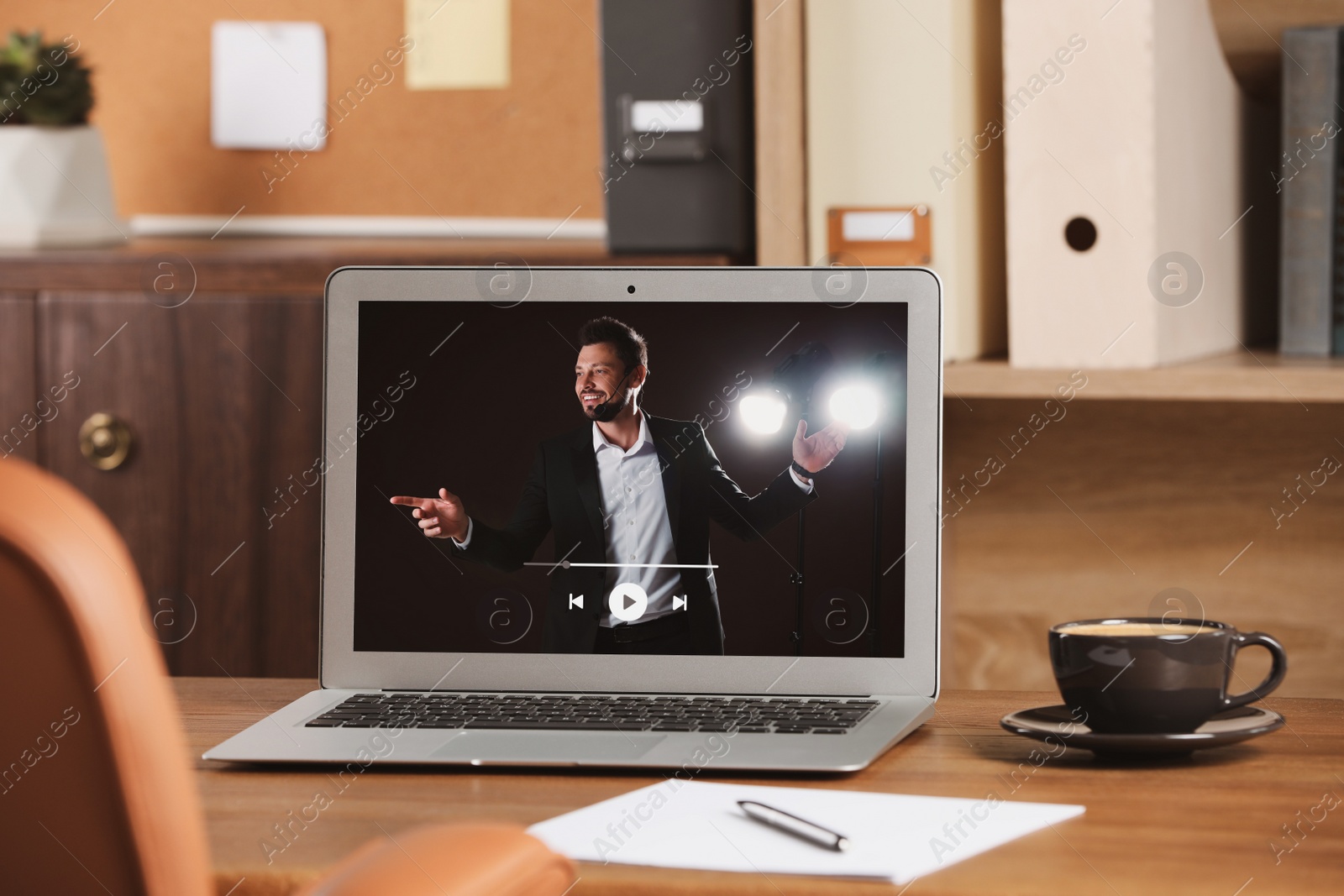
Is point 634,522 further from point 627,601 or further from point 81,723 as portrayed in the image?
point 81,723

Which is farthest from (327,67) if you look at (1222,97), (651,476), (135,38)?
(1222,97)

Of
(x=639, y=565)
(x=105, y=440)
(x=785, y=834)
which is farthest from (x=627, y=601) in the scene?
(x=105, y=440)

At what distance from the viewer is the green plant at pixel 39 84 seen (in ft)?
4.17

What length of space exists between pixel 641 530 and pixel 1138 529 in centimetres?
53

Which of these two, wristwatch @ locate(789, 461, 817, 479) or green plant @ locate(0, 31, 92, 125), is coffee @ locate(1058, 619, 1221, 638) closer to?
wristwatch @ locate(789, 461, 817, 479)

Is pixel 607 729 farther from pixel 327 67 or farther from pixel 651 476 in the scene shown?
pixel 327 67

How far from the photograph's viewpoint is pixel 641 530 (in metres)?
0.87

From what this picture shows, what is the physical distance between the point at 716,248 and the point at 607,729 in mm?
425

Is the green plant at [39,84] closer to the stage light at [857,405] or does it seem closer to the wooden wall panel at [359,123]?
A: the wooden wall panel at [359,123]

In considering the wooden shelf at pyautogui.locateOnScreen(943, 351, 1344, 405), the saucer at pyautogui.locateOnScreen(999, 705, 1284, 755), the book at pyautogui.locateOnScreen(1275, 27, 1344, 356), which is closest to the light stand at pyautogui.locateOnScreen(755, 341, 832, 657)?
the wooden shelf at pyautogui.locateOnScreen(943, 351, 1344, 405)

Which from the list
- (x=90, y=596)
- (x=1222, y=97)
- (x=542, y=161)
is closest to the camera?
(x=90, y=596)

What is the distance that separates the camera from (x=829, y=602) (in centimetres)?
86

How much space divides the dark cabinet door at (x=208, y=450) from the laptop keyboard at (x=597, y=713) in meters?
0.31

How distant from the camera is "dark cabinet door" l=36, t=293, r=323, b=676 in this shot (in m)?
1.12
